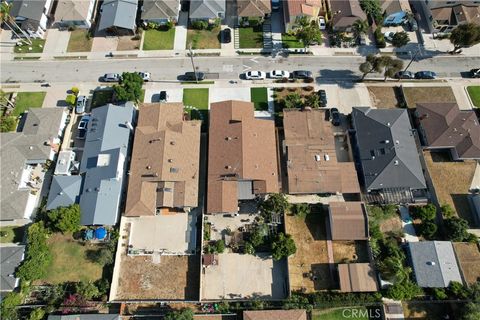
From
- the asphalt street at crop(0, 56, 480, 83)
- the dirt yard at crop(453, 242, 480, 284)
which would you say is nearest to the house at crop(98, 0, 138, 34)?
the asphalt street at crop(0, 56, 480, 83)

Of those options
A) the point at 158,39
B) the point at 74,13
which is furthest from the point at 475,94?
the point at 74,13

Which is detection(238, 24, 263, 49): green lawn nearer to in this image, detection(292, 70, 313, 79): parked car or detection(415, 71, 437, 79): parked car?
detection(292, 70, 313, 79): parked car

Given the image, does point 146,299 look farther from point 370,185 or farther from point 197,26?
point 197,26

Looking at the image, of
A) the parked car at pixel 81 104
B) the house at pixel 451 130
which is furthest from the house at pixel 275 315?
the parked car at pixel 81 104

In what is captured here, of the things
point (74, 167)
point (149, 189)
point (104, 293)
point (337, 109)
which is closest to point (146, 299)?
point (104, 293)

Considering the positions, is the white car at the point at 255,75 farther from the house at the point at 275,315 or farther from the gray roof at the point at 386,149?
the house at the point at 275,315

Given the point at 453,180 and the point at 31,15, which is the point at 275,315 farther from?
the point at 31,15

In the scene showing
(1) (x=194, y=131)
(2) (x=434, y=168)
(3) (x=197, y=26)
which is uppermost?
(3) (x=197, y=26)
